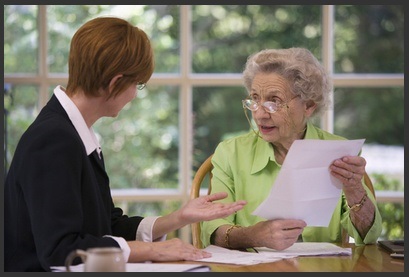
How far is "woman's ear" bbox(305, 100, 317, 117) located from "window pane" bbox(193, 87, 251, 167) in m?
1.63

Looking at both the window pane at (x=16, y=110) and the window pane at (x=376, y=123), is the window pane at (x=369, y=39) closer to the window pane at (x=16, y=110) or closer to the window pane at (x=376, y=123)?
the window pane at (x=376, y=123)

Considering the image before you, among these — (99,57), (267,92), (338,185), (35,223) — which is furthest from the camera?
(267,92)

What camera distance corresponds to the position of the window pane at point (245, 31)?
4262mm

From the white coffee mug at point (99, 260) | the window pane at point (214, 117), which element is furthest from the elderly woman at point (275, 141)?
the window pane at point (214, 117)

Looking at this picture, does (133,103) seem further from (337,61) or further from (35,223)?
(35,223)

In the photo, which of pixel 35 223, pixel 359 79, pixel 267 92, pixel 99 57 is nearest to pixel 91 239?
pixel 35 223

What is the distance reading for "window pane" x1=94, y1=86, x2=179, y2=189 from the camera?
4.27m

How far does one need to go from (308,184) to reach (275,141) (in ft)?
1.73

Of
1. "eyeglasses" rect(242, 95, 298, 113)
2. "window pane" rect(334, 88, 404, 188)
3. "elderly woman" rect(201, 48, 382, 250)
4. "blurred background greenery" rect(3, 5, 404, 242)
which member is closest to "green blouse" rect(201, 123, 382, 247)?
"elderly woman" rect(201, 48, 382, 250)

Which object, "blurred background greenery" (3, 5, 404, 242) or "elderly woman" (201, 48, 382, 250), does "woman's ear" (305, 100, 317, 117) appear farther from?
"blurred background greenery" (3, 5, 404, 242)

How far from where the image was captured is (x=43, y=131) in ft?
5.94

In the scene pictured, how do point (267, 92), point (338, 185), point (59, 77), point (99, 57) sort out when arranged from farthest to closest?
point (59, 77), point (267, 92), point (338, 185), point (99, 57)

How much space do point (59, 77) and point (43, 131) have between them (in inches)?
94.2

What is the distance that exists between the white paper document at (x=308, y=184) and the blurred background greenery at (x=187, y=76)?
2.15 meters
